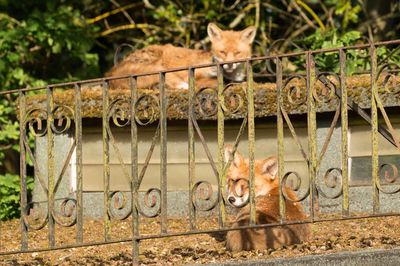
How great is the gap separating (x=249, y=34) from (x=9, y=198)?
10.4 feet

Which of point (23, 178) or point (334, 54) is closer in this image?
point (23, 178)

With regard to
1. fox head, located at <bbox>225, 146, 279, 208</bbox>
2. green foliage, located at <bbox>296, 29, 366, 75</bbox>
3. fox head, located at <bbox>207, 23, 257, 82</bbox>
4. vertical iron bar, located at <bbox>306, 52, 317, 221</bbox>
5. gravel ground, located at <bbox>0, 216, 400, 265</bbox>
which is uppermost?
fox head, located at <bbox>207, 23, 257, 82</bbox>

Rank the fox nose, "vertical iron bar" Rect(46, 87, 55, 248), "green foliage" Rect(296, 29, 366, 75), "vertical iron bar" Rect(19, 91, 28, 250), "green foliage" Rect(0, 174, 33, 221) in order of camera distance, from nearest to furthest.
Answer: "vertical iron bar" Rect(46, 87, 55, 248), "vertical iron bar" Rect(19, 91, 28, 250), the fox nose, "green foliage" Rect(296, 29, 366, 75), "green foliage" Rect(0, 174, 33, 221)

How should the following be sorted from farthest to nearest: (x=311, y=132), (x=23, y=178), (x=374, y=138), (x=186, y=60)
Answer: (x=186, y=60), (x=23, y=178), (x=311, y=132), (x=374, y=138)

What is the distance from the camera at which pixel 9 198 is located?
29.5ft

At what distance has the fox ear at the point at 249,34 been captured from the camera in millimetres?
10336

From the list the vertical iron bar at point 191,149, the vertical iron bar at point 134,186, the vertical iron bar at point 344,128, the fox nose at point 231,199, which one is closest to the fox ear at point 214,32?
the fox nose at point 231,199

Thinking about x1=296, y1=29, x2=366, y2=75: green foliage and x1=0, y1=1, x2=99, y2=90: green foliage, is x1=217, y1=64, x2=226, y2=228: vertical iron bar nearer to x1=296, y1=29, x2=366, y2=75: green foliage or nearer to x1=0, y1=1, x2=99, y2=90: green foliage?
x1=296, y1=29, x2=366, y2=75: green foliage

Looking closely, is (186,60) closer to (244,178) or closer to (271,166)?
(271,166)

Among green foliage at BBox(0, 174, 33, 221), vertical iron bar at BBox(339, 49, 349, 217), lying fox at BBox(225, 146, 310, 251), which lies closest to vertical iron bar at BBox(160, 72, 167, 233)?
lying fox at BBox(225, 146, 310, 251)

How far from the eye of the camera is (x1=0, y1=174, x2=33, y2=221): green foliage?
351 inches

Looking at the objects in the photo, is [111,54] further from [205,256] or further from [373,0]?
[205,256]

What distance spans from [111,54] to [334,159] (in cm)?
568

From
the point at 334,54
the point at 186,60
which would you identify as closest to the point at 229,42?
the point at 186,60
